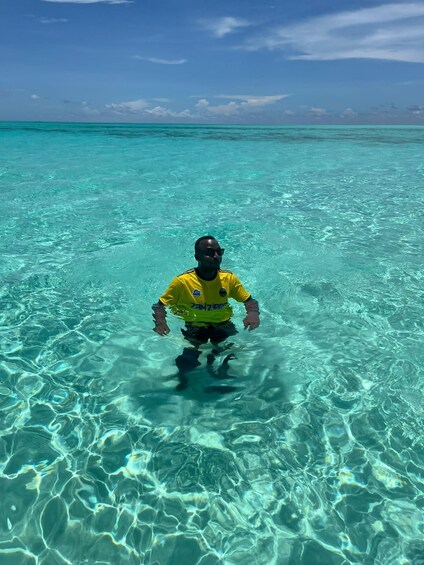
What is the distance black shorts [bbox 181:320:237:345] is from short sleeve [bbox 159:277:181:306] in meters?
0.44

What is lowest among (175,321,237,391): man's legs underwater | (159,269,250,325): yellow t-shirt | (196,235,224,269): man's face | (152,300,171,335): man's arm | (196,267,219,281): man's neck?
(175,321,237,391): man's legs underwater

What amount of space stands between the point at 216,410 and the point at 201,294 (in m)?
1.30

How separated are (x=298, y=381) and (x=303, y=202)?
998 cm

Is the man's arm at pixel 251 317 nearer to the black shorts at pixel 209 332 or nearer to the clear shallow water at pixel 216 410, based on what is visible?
the black shorts at pixel 209 332

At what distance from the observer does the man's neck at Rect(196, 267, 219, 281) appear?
4152mm

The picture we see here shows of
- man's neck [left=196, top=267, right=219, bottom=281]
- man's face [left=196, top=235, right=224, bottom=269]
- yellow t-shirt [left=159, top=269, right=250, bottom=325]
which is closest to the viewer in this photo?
man's face [left=196, top=235, right=224, bottom=269]

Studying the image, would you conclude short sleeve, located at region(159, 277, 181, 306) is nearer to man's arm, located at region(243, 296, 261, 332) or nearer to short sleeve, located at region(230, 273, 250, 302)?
short sleeve, located at region(230, 273, 250, 302)

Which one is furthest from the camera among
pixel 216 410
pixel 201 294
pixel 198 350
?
pixel 198 350

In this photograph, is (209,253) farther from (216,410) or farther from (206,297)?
(216,410)

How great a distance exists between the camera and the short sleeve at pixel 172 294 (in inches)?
168

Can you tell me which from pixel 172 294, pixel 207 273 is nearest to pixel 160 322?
pixel 172 294

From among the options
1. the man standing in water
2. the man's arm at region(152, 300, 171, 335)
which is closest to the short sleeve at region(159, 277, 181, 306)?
the man standing in water

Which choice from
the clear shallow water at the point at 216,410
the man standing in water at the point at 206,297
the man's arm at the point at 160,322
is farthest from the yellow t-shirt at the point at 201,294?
the clear shallow water at the point at 216,410

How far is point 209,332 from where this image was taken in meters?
4.67
